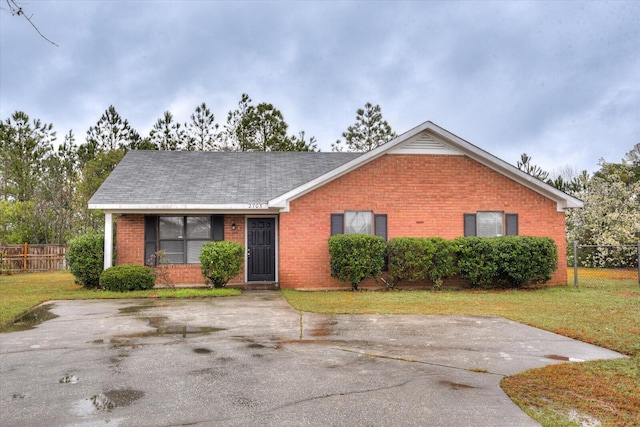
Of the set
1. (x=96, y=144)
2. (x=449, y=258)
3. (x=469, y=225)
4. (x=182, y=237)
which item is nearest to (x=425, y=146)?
(x=469, y=225)

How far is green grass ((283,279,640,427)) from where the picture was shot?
4.39m

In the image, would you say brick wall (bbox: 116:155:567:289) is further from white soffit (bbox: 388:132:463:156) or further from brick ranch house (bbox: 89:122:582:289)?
white soffit (bbox: 388:132:463:156)

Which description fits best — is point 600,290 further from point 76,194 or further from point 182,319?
point 76,194

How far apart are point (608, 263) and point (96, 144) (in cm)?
3237

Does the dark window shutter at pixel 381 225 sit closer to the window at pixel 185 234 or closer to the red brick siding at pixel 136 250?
the window at pixel 185 234

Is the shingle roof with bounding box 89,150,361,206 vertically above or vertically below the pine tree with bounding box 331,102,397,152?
below

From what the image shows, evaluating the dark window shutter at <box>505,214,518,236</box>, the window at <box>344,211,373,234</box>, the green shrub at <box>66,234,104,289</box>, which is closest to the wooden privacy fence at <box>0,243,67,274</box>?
the green shrub at <box>66,234,104,289</box>

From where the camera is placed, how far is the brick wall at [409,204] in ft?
48.3

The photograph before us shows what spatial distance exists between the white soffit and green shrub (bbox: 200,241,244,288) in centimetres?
552

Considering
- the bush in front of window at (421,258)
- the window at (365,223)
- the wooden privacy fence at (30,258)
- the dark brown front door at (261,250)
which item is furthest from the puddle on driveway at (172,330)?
the wooden privacy fence at (30,258)

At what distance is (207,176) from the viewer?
17.2 m

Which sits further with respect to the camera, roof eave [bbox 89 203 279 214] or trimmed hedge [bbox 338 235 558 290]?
roof eave [bbox 89 203 279 214]

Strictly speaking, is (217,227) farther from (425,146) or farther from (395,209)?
(425,146)

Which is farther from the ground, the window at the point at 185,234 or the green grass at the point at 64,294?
the window at the point at 185,234
